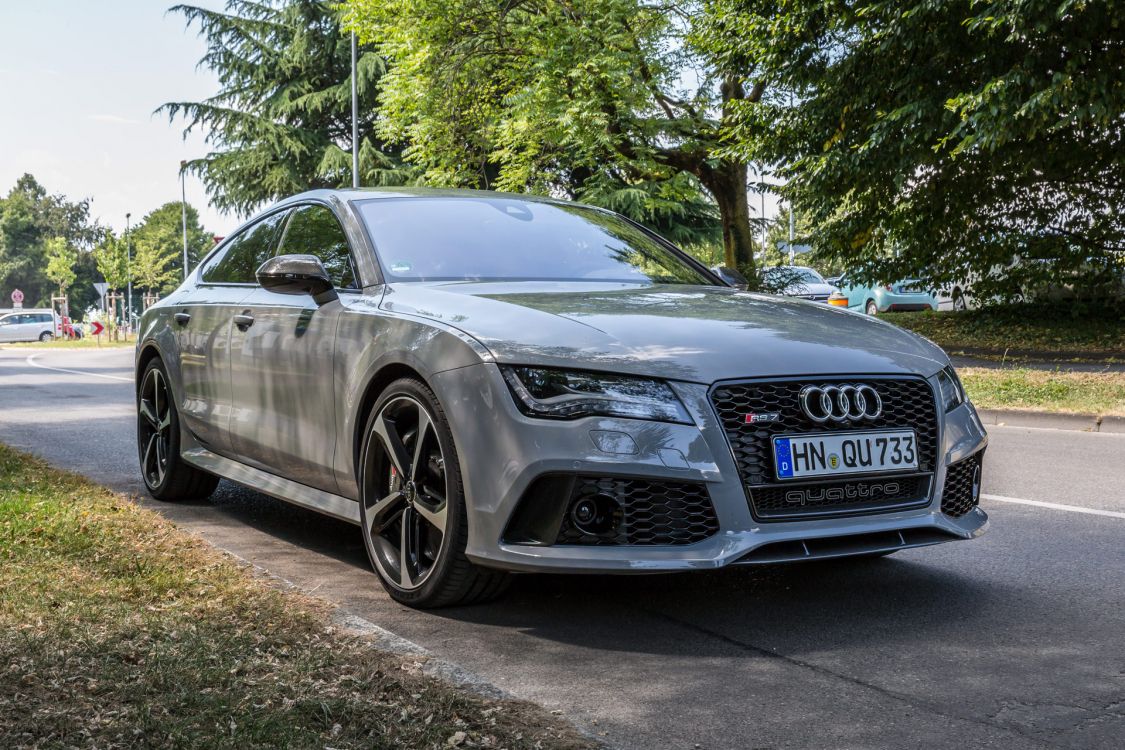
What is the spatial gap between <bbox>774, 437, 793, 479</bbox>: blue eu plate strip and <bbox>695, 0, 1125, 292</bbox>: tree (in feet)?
39.6

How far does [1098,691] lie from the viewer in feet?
11.4

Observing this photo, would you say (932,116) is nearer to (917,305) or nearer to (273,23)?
(917,305)

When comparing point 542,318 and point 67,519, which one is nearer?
point 542,318

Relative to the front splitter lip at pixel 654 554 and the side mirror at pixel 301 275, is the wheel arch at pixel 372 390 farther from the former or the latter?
the front splitter lip at pixel 654 554

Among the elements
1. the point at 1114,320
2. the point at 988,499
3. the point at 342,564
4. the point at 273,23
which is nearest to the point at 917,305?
the point at 1114,320

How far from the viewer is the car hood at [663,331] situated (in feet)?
12.8

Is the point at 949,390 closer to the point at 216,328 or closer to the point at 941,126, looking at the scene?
the point at 216,328

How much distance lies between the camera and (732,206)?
25.6 metres

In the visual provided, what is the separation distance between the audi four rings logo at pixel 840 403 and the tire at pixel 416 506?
1.14m

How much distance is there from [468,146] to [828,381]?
24.6 m

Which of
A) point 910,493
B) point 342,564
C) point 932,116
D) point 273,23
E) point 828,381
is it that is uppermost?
point 273,23

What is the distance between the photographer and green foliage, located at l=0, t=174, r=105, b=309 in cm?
12319

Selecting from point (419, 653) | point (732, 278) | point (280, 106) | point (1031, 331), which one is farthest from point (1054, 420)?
point (280, 106)

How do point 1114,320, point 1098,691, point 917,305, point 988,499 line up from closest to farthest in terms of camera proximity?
point 1098,691
point 988,499
point 1114,320
point 917,305
